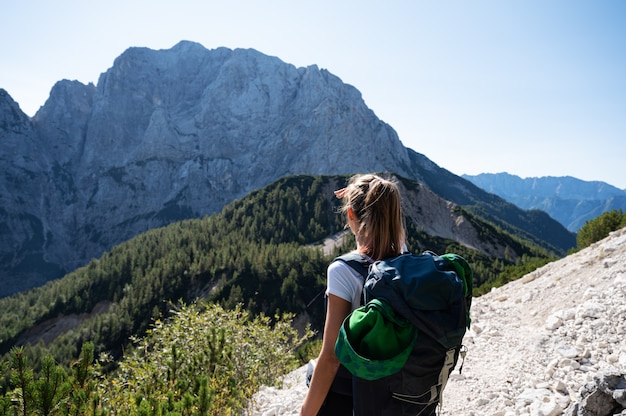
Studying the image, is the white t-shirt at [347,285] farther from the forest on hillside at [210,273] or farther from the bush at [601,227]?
the forest on hillside at [210,273]

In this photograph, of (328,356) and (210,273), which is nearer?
(328,356)

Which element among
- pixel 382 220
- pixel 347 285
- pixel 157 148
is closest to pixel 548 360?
pixel 382 220

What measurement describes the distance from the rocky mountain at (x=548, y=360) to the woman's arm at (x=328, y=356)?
61.0 inches

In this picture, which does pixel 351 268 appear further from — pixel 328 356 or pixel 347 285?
pixel 328 356

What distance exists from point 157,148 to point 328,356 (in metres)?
191

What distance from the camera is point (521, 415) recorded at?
4.50 metres

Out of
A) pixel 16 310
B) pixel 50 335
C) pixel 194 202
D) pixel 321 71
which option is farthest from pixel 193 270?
pixel 321 71

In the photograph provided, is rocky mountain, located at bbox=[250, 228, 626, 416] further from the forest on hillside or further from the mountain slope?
the forest on hillside

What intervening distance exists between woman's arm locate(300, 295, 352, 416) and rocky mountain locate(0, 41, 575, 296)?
154m

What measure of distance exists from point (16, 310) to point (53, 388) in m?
89.2

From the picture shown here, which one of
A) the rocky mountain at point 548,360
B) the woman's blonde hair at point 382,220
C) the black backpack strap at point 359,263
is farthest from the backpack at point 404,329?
the rocky mountain at point 548,360

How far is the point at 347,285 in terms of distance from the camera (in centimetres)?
227

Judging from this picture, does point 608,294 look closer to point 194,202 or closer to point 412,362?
point 412,362

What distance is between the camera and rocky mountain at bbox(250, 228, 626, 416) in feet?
14.3
